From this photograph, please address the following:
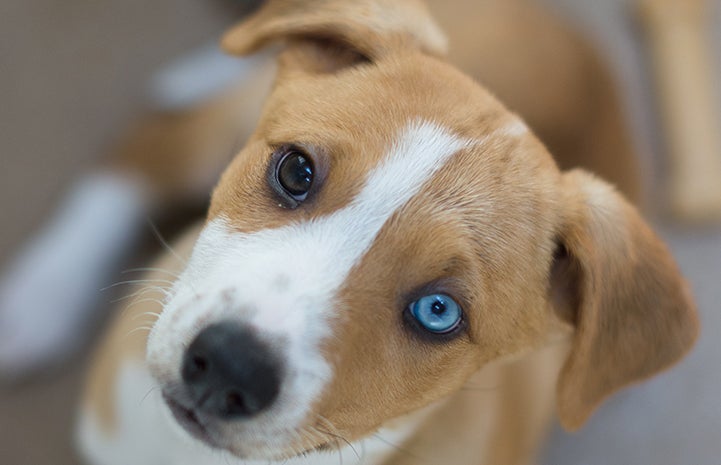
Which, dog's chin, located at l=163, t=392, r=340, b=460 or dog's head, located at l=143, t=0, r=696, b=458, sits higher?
dog's head, located at l=143, t=0, r=696, b=458

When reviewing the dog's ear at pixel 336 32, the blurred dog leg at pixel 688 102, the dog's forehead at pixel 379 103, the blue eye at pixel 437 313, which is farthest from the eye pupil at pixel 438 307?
the blurred dog leg at pixel 688 102

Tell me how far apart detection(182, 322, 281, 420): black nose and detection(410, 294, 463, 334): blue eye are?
1.16ft

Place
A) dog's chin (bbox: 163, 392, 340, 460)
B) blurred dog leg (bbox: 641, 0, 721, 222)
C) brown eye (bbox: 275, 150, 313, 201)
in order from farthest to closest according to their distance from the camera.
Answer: blurred dog leg (bbox: 641, 0, 721, 222)
brown eye (bbox: 275, 150, 313, 201)
dog's chin (bbox: 163, 392, 340, 460)

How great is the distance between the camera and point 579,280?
1857 millimetres

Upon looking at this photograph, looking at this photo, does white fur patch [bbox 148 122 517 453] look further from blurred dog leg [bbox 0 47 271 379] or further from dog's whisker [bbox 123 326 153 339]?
blurred dog leg [bbox 0 47 271 379]

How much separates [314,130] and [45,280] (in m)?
1.67

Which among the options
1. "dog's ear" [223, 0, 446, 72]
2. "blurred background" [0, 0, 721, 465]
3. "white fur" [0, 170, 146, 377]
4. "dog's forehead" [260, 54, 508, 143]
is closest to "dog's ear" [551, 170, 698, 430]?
"dog's forehead" [260, 54, 508, 143]

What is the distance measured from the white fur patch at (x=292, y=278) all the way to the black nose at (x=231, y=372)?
1.0 inches

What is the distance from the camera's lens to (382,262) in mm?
1559

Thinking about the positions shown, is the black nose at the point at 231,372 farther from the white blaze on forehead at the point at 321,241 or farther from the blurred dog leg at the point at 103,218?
the blurred dog leg at the point at 103,218

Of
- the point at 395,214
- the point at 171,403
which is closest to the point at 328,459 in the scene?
the point at 171,403

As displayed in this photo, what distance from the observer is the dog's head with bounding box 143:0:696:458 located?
1482mm

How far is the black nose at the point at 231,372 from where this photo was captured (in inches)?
55.5

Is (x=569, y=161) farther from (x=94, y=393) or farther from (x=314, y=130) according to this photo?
(x=94, y=393)
